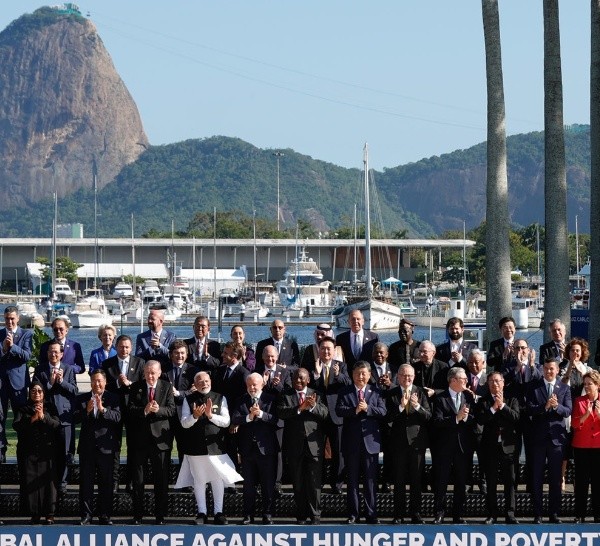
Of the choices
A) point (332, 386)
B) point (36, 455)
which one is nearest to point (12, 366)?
point (36, 455)

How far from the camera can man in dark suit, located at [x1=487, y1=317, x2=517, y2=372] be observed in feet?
51.4

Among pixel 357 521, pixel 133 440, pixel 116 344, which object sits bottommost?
pixel 357 521

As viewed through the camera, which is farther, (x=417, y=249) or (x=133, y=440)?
(x=417, y=249)

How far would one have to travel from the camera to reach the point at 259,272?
486 feet

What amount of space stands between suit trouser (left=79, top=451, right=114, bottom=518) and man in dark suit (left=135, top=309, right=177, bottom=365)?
4.77ft

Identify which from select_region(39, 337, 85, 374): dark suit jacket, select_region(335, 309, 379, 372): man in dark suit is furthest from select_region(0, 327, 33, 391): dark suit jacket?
select_region(335, 309, 379, 372): man in dark suit

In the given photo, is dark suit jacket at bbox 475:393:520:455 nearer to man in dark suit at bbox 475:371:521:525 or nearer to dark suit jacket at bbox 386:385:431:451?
man in dark suit at bbox 475:371:521:525

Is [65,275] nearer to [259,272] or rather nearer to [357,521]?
[259,272]

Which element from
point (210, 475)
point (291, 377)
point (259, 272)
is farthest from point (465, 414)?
point (259, 272)

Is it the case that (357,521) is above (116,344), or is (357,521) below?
below

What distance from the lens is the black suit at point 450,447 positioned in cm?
1455

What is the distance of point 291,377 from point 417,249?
452ft

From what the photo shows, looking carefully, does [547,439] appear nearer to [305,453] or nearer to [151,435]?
[305,453]

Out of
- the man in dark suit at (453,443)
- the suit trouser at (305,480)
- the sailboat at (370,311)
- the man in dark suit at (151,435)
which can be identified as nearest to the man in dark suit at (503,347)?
the man in dark suit at (453,443)
